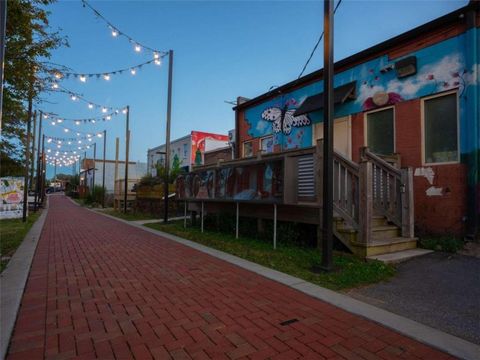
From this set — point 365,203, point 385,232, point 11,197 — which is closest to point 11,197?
point 11,197

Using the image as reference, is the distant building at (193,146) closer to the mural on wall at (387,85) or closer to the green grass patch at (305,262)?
the mural on wall at (387,85)

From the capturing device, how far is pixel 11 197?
14.0 metres

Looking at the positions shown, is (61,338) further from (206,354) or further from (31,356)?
(206,354)

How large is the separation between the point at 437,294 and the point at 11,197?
53.7ft

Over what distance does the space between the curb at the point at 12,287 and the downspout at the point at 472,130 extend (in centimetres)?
737

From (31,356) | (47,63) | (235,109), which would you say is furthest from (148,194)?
(31,356)

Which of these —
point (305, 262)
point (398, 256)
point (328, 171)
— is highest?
point (328, 171)

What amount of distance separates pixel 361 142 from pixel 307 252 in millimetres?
3950

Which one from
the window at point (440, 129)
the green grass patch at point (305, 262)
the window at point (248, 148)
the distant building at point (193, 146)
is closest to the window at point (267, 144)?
the window at point (248, 148)

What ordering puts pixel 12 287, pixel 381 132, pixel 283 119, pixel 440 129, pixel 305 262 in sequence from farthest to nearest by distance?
1. pixel 283 119
2. pixel 381 132
3. pixel 440 129
4. pixel 305 262
5. pixel 12 287

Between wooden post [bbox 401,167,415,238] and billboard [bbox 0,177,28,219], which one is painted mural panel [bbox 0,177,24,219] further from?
wooden post [bbox 401,167,415,238]

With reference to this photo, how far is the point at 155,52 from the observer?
11844mm

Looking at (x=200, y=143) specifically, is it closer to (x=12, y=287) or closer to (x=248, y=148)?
(x=248, y=148)

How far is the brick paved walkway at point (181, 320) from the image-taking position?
8.55 ft
